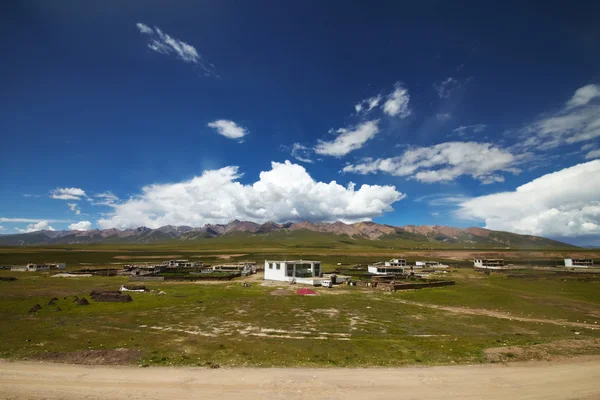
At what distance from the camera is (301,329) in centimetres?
3622

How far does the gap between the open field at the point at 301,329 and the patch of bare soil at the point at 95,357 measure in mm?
88

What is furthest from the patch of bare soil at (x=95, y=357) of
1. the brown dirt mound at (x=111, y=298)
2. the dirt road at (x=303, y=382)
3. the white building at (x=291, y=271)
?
the white building at (x=291, y=271)

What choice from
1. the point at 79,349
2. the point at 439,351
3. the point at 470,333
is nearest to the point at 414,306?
the point at 470,333

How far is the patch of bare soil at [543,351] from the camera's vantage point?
26.8 metres

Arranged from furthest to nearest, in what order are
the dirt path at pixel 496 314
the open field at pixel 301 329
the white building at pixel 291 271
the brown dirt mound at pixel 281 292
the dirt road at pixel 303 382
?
the white building at pixel 291 271 < the brown dirt mound at pixel 281 292 < the dirt path at pixel 496 314 < the open field at pixel 301 329 < the dirt road at pixel 303 382

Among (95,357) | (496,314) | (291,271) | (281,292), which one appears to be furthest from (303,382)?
(291,271)

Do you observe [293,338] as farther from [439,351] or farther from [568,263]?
[568,263]

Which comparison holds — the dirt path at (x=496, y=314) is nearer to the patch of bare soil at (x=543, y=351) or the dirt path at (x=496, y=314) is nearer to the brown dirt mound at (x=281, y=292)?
the patch of bare soil at (x=543, y=351)

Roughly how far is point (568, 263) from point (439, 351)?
168 metres

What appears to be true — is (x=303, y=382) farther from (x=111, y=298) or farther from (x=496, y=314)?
(x=111, y=298)

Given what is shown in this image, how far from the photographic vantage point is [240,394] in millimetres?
19906

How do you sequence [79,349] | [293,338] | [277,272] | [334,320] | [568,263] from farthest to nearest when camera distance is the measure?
[568,263], [277,272], [334,320], [293,338], [79,349]

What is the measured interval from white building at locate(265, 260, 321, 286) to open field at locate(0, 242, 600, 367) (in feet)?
84.0

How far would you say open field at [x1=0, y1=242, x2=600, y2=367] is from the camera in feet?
88.5
